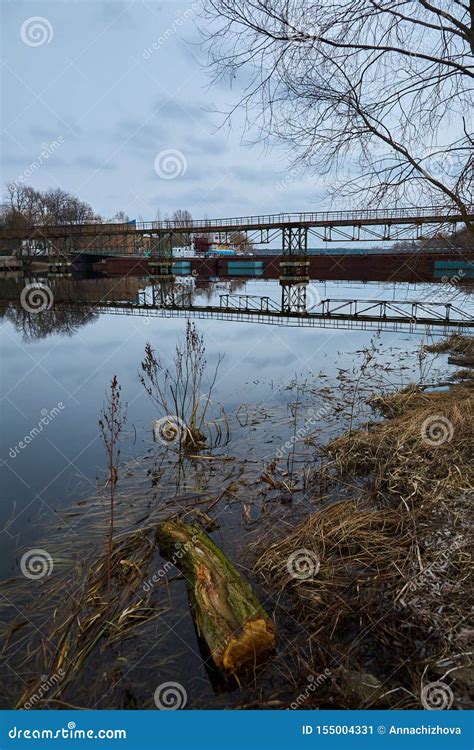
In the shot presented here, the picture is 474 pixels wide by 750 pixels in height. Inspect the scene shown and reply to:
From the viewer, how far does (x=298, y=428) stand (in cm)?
685

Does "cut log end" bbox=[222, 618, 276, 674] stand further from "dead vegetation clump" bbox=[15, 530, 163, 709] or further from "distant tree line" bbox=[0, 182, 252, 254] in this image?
"distant tree line" bbox=[0, 182, 252, 254]

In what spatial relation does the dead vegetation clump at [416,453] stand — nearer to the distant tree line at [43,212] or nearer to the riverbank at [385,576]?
the riverbank at [385,576]

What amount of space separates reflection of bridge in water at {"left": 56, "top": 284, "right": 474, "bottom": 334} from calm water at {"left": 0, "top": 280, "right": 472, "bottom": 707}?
2130 millimetres

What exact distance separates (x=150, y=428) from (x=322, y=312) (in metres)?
15.1

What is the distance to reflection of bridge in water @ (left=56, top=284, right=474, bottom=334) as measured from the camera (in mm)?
17109

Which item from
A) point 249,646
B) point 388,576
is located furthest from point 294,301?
point 249,646

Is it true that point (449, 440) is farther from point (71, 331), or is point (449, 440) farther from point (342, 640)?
point (71, 331)

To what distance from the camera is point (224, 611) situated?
285cm

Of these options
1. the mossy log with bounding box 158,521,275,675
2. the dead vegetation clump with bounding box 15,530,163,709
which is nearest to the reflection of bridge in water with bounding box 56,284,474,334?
the mossy log with bounding box 158,521,275,675

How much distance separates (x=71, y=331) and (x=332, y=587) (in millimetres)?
14937

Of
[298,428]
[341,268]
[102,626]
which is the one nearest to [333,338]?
[298,428]

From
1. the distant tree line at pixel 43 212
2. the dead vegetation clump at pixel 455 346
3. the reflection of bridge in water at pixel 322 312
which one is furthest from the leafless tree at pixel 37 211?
the dead vegetation clump at pixel 455 346

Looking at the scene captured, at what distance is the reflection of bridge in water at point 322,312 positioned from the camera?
17109 millimetres

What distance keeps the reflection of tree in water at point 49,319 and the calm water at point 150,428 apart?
450mm
